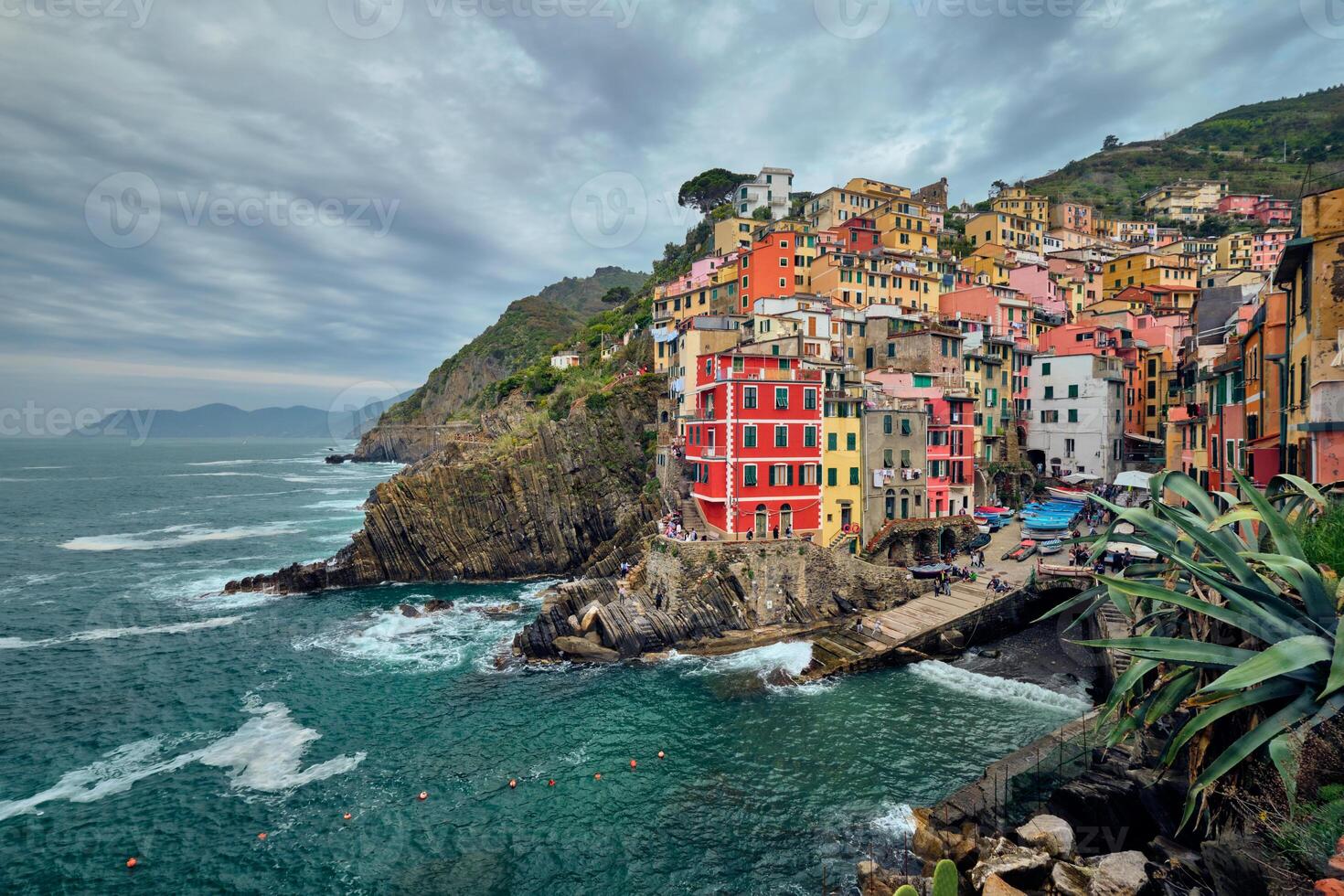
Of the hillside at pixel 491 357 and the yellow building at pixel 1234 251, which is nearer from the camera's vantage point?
the yellow building at pixel 1234 251

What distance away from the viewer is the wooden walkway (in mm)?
32375

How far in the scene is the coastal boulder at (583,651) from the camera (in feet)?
113

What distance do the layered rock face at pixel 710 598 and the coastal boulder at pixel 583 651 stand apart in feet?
0.22

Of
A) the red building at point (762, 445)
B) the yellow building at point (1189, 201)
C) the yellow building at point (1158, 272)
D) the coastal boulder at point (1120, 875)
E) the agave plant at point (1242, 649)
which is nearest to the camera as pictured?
the agave plant at point (1242, 649)

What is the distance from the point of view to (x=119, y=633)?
40625mm

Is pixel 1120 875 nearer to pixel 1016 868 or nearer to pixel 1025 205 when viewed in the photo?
pixel 1016 868

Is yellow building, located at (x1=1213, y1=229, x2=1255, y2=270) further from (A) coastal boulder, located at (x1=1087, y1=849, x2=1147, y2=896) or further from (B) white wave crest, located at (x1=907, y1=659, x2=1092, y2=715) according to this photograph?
(A) coastal boulder, located at (x1=1087, y1=849, x2=1147, y2=896)

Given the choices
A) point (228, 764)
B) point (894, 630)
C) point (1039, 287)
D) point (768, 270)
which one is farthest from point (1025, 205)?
point (228, 764)

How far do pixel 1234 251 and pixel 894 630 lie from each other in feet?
311

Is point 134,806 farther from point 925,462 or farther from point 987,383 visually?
point 987,383

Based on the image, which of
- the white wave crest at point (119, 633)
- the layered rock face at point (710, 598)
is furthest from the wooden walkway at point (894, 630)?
the white wave crest at point (119, 633)

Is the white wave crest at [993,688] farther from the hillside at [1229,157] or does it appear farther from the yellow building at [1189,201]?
the hillside at [1229,157]

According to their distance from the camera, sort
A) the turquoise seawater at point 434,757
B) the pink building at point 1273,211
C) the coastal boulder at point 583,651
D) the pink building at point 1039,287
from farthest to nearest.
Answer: the pink building at point 1273,211
the pink building at point 1039,287
the coastal boulder at point 583,651
the turquoise seawater at point 434,757

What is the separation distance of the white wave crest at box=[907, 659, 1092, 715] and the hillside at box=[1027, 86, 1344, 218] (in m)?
Result: 132
